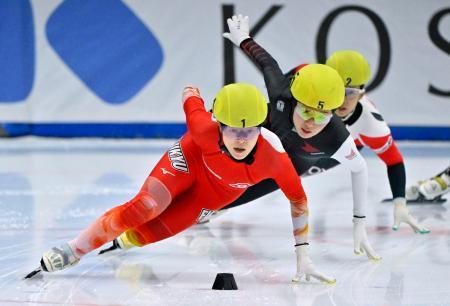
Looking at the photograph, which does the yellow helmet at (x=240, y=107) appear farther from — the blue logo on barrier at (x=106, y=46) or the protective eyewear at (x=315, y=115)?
the blue logo on barrier at (x=106, y=46)

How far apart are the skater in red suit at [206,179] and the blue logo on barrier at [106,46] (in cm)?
523

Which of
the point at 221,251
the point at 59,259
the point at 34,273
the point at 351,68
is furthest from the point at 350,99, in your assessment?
the point at 34,273

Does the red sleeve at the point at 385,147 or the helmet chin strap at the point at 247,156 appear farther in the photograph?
the red sleeve at the point at 385,147

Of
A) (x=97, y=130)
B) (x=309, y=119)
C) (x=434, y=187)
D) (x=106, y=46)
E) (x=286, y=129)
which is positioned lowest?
(x=97, y=130)

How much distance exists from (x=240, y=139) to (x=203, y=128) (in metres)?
0.28

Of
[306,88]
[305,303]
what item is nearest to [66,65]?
[306,88]

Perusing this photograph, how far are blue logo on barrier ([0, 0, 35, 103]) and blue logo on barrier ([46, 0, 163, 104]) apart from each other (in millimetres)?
258

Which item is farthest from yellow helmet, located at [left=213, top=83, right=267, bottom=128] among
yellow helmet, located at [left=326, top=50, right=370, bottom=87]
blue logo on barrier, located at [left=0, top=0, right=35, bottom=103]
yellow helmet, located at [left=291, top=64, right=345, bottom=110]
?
blue logo on barrier, located at [left=0, top=0, right=35, bottom=103]

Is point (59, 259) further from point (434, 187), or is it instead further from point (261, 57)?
point (434, 187)

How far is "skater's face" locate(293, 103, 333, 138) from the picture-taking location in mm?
4355

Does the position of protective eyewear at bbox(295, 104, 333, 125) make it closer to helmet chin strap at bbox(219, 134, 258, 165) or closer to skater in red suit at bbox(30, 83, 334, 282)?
skater in red suit at bbox(30, 83, 334, 282)

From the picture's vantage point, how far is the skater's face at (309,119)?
4.36 metres

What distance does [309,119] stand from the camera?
14.4 ft


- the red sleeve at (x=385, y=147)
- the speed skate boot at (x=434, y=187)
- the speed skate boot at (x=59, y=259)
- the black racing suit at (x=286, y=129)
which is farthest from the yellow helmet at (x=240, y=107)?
the speed skate boot at (x=434, y=187)
